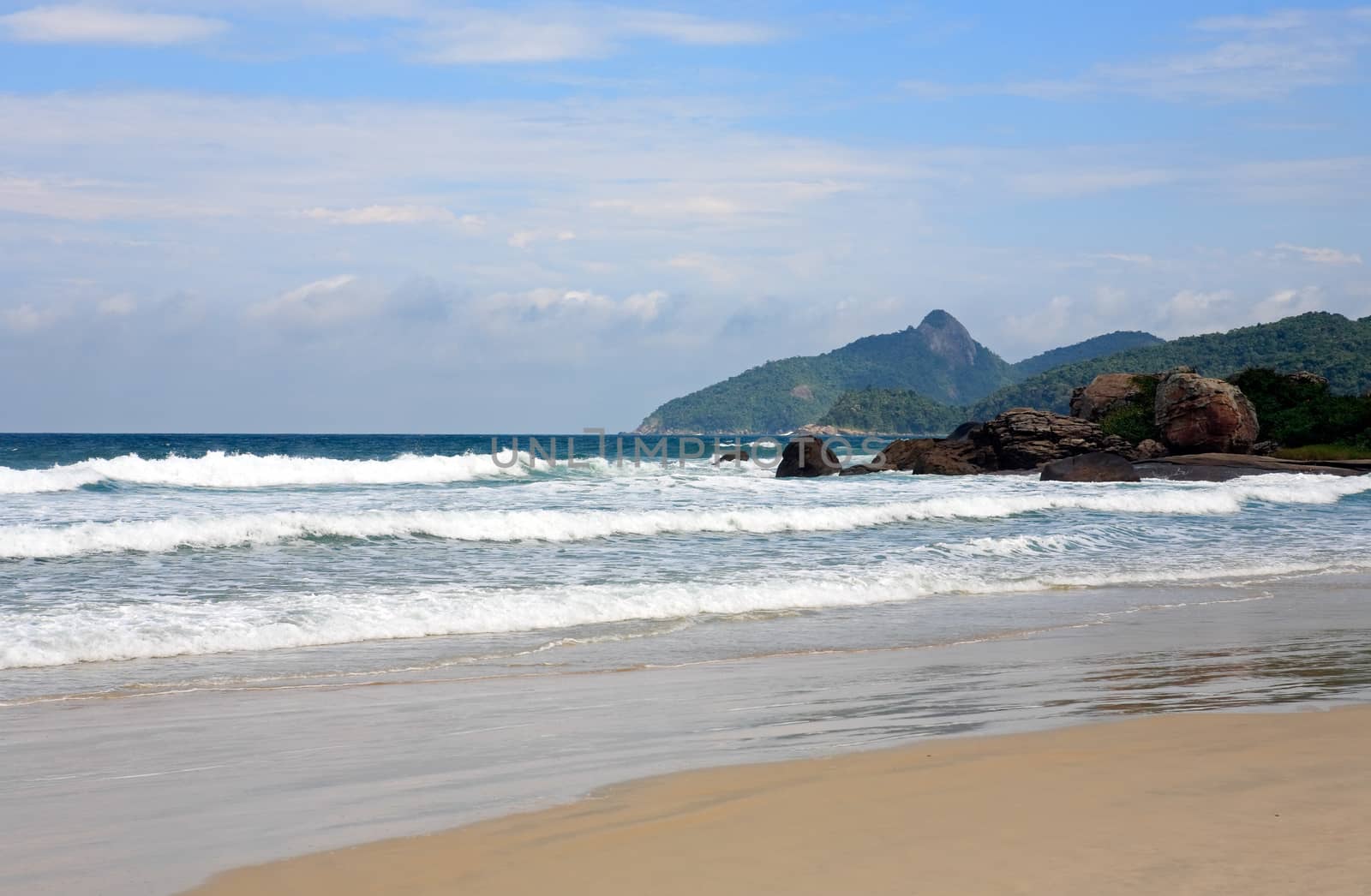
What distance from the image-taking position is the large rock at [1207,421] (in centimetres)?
3941

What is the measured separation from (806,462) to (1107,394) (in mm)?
13878

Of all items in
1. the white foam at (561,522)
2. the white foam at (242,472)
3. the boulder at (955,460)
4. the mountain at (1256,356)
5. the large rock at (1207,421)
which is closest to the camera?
the white foam at (561,522)

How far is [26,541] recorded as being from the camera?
1495 centimetres

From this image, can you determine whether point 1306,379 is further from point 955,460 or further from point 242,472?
point 242,472

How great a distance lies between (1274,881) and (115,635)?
898 centimetres

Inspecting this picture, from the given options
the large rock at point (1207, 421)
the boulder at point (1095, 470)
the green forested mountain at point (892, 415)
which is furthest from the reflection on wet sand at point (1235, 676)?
the green forested mountain at point (892, 415)

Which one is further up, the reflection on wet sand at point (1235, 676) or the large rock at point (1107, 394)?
the large rock at point (1107, 394)

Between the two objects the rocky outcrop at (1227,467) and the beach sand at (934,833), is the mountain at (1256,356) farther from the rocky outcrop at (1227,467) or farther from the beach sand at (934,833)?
the beach sand at (934,833)

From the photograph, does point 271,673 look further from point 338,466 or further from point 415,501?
point 338,466

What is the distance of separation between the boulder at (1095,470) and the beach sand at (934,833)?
29533 millimetres

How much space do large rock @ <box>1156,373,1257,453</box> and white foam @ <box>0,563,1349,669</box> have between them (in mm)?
27935

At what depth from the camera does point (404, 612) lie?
36.0 feet

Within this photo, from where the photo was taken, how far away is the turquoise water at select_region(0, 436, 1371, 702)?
9.53 m

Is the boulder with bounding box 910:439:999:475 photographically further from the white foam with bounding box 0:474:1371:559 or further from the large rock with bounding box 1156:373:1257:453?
the white foam with bounding box 0:474:1371:559
